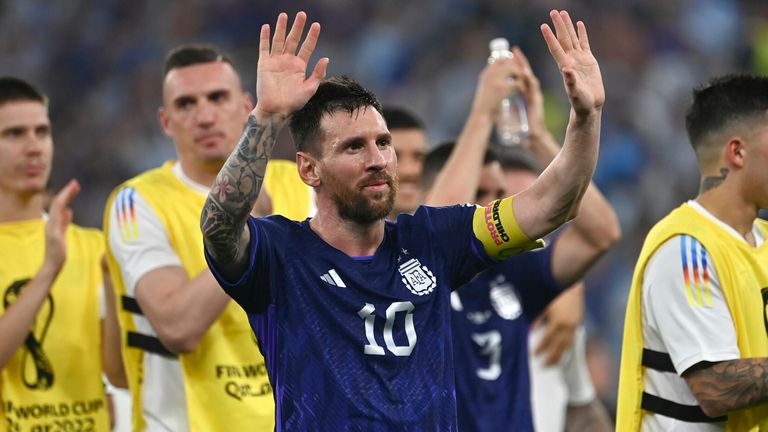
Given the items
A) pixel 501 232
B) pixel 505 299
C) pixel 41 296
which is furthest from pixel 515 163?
pixel 501 232

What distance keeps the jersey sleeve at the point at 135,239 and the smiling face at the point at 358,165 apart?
4.80 feet

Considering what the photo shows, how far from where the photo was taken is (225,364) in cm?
534

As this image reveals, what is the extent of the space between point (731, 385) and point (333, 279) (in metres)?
1.47

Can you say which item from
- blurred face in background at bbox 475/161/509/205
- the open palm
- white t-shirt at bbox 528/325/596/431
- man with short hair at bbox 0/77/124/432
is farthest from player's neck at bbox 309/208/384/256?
white t-shirt at bbox 528/325/596/431

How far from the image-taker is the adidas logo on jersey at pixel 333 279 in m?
4.13

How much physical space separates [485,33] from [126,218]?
7303mm

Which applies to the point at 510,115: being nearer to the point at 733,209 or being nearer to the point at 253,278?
the point at 733,209

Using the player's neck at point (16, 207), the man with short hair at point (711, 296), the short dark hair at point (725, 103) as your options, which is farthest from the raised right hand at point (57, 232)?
the short dark hair at point (725, 103)

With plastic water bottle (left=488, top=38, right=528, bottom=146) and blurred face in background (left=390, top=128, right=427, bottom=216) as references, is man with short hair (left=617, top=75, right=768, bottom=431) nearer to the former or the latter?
plastic water bottle (left=488, top=38, right=528, bottom=146)

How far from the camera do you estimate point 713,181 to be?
16.3 feet

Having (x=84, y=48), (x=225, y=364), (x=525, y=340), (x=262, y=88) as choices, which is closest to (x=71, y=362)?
(x=225, y=364)

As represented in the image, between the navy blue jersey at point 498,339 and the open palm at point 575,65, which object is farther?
the navy blue jersey at point 498,339

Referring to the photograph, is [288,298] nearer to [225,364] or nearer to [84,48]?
[225,364]

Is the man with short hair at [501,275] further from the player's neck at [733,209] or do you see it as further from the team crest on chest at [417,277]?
the team crest on chest at [417,277]
